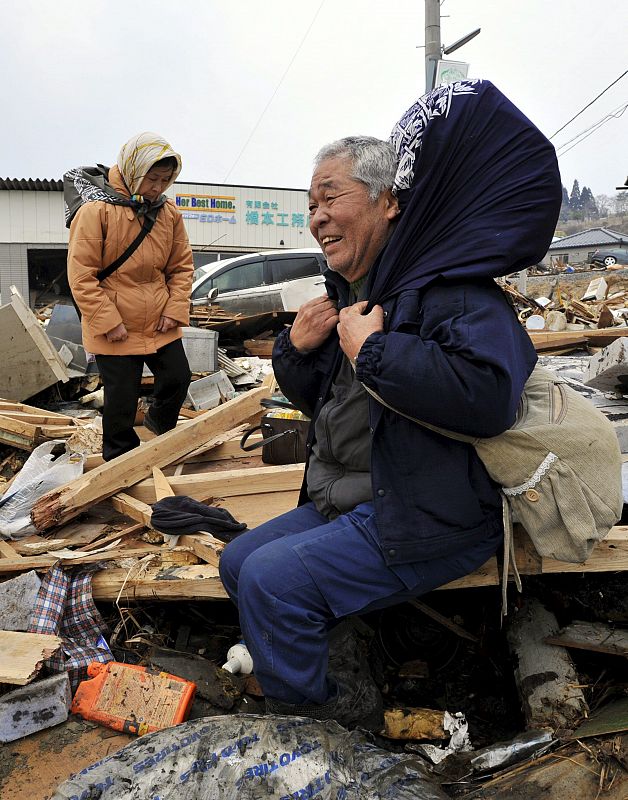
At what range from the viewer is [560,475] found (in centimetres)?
196

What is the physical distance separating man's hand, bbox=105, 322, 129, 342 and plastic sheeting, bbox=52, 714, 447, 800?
2938mm

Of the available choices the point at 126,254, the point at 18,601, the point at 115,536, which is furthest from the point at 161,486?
the point at 126,254

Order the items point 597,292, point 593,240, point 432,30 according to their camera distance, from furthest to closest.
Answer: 1. point 593,240
2. point 597,292
3. point 432,30

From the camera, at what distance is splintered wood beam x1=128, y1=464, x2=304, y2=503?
387cm

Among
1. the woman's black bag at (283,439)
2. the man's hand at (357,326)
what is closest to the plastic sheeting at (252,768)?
the man's hand at (357,326)

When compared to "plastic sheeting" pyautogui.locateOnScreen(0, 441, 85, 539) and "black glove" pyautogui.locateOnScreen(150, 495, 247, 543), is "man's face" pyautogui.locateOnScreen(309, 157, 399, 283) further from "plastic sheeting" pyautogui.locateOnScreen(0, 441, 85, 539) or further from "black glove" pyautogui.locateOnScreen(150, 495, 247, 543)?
"plastic sheeting" pyautogui.locateOnScreen(0, 441, 85, 539)

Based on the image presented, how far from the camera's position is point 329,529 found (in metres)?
2.14

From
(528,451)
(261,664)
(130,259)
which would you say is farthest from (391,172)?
(130,259)

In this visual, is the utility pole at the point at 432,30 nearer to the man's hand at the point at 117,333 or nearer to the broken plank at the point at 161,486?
the man's hand at the point at 117,333

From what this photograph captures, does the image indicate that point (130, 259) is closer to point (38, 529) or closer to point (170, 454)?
point (170, 454)

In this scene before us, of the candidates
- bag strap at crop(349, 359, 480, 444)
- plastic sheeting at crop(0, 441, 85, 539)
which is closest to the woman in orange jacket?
plastic sheeting at crop(0, 441, 85, 539)

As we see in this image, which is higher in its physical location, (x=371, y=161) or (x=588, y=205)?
(x=588, y=205)

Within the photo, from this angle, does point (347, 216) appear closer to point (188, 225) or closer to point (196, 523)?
point (196, 523)

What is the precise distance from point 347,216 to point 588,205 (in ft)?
313
